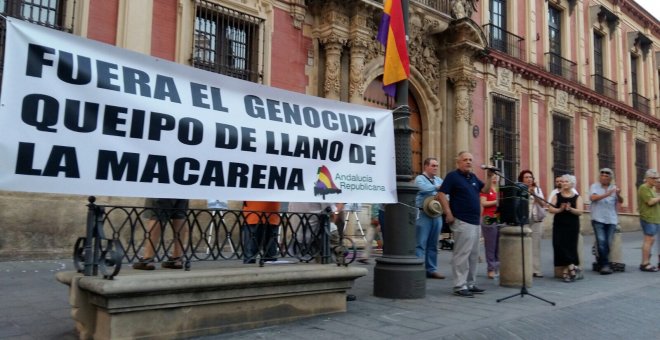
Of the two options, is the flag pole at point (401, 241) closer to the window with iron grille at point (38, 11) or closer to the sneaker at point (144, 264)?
the sneaker at point (144, 264)

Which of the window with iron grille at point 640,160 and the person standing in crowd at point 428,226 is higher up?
the window with iron grille at point 640,160

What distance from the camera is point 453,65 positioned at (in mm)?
16125

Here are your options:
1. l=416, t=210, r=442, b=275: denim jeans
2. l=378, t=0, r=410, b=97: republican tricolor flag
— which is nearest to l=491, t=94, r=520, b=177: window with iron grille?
l=416, t=210, r=442, b=275: denim jeans

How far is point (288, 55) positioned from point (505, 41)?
9900 mm

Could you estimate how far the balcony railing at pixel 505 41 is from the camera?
59.4 feet

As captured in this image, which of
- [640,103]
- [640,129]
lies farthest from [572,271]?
[640,103]

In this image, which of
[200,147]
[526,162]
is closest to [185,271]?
[200,147]

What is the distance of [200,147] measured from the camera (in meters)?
4.27

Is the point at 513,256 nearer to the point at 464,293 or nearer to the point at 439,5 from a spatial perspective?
the point at 464,293

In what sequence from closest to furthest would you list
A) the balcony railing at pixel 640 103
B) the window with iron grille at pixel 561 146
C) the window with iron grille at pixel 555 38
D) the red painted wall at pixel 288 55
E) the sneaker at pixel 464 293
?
the sneaker at pixel 464 293 → the red painted wall at pixel 288 55 → the window with iron grille at pixel 561 146 → the window with iron grille at pixel 555 38 → the balcony railing at pixel 640 103

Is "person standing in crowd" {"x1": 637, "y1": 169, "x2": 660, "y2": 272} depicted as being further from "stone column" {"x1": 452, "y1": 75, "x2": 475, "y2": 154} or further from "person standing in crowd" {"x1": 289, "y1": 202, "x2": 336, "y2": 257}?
"person standing in crowd" {"x1": 289, "y1": 202, "x2": 336, "y2": 257}

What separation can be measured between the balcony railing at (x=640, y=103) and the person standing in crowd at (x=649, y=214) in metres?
20.2

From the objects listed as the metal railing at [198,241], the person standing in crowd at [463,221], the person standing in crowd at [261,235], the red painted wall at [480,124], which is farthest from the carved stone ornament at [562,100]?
the person standing in crowd at [261,235]

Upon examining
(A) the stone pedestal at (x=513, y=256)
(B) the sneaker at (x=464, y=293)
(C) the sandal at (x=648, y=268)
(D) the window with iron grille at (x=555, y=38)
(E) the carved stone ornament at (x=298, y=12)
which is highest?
(D) the window with iron grille at (x=555, y=38)
